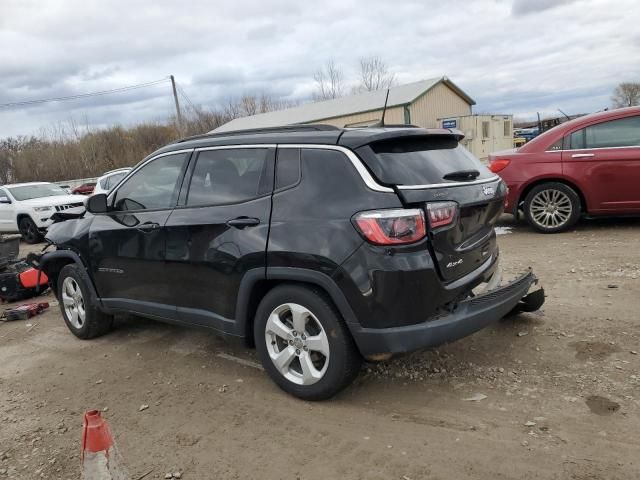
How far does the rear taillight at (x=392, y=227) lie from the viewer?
3.07 metres

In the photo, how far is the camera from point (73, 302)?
5305 millimetres

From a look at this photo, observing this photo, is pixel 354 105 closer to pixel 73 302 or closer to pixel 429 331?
pixel 73 302

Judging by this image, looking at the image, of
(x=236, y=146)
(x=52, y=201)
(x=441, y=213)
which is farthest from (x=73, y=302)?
(x=52, y=201)

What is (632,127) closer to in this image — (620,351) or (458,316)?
(620,351)

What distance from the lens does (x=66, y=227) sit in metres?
5.21

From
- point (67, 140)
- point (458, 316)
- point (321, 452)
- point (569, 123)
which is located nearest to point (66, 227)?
point (321, 452)

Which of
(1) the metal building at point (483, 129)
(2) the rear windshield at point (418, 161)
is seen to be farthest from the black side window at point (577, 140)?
(1) the metal building at point (483, 129)

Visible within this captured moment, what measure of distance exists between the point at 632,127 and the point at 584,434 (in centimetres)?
578

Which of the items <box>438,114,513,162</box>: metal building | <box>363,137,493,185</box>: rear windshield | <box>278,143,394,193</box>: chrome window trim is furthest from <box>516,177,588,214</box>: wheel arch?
<box>438,114,513,162</box>: metal building

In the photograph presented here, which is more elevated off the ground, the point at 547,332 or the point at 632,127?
the point at 632,127

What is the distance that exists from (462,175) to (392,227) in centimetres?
87

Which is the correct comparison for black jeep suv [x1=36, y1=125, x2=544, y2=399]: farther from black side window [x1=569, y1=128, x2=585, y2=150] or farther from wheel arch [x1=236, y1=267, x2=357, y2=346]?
black side window [x1=569, y1=128, x2=585, y2=150]

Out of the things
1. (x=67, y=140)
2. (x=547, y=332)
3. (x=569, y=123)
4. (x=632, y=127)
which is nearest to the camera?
(x=547, y=332)

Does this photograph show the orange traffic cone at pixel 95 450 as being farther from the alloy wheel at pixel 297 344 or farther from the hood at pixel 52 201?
the hood at pixel 52 201
